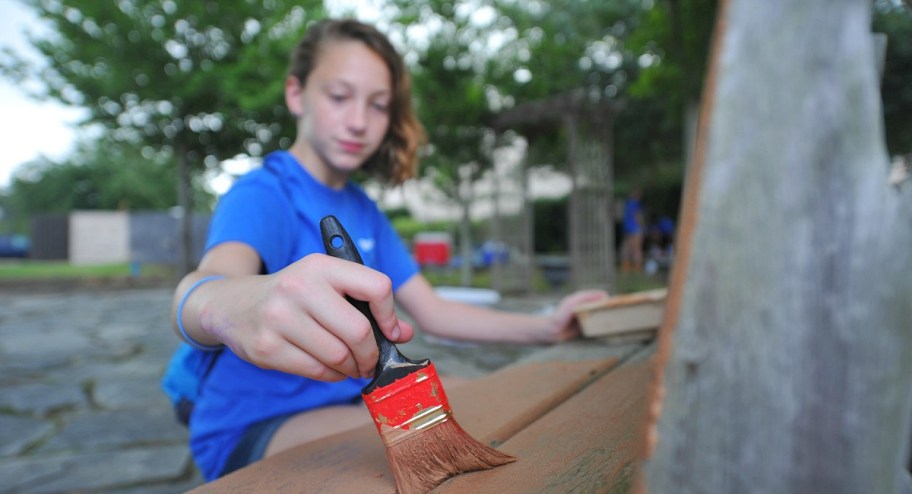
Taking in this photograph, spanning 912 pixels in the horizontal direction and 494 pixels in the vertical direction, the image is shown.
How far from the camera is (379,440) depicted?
32.4 inches

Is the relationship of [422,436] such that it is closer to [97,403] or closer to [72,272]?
[97,403]

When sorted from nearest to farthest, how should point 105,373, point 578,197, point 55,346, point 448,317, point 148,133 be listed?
point 448,317 < point 105,373 < point 55,346 < point 578,197 < point 148,133

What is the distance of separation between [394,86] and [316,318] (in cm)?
118

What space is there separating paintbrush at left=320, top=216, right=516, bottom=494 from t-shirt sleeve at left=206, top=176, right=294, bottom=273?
55cm

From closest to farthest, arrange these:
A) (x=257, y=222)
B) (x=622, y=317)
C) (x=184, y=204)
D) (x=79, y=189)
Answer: (x=257, y=222), (x=622, y=317), (x=184, y=204), (x=79, y=189)

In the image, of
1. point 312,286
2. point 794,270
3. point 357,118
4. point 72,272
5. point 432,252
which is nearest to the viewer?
point 794,270

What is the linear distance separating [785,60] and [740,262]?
0.13 metres

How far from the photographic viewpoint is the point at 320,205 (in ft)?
4.45

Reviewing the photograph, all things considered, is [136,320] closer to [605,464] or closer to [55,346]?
[55,346]

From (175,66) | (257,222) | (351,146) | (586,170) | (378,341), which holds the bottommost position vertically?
(378,341)

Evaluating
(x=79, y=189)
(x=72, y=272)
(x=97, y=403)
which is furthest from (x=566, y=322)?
(x=79, y=189)

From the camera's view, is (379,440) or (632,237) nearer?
(379,440)

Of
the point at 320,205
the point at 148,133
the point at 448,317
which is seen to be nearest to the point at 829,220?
the point at 320,205

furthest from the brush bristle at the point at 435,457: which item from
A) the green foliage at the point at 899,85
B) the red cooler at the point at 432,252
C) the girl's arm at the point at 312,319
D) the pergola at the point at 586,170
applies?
the red cooler at the point at 432,252
